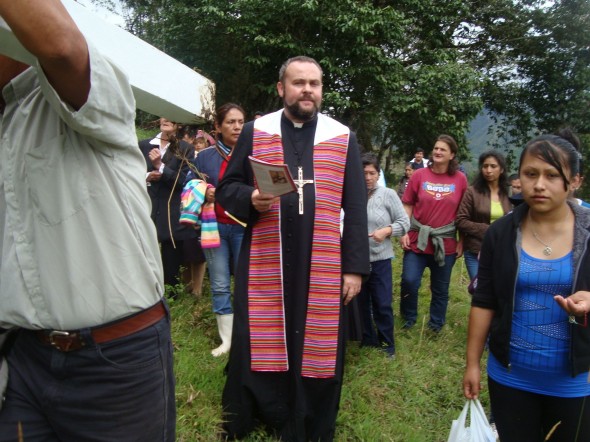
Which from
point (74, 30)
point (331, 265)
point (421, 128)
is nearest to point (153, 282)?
point (74, 30)

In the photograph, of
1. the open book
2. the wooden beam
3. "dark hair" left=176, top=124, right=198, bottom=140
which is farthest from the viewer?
"dark hair" left=176, top=124, right=198, bottom=140

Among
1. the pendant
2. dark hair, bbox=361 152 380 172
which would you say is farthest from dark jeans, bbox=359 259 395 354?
the pendant

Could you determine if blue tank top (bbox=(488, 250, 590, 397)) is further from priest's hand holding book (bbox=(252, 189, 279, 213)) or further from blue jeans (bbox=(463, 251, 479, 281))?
blue jeans (bbox=(463, 251, 479, 281))

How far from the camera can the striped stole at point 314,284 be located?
313 cm

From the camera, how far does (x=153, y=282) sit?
1.58 m

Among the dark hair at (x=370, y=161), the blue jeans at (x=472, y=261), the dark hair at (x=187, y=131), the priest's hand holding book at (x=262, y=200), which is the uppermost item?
Answer: the dark hair at (x=187, y=131)

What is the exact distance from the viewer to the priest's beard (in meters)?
3.26

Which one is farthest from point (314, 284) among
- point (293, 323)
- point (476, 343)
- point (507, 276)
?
point (507, 276)

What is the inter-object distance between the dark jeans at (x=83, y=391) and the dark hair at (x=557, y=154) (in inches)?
69.3

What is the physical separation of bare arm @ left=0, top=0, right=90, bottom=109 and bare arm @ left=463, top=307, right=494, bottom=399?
6.42 ft

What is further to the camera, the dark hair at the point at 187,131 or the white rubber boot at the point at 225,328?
the dark hair at the point at 187,131

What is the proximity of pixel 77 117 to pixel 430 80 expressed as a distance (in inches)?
566

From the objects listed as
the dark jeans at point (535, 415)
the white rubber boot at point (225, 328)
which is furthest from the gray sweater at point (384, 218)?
the dark jeans at point (535, 415)

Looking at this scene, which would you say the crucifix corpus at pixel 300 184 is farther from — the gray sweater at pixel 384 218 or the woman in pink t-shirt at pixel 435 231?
the woman in pink t-shirt at pixel 435 231
